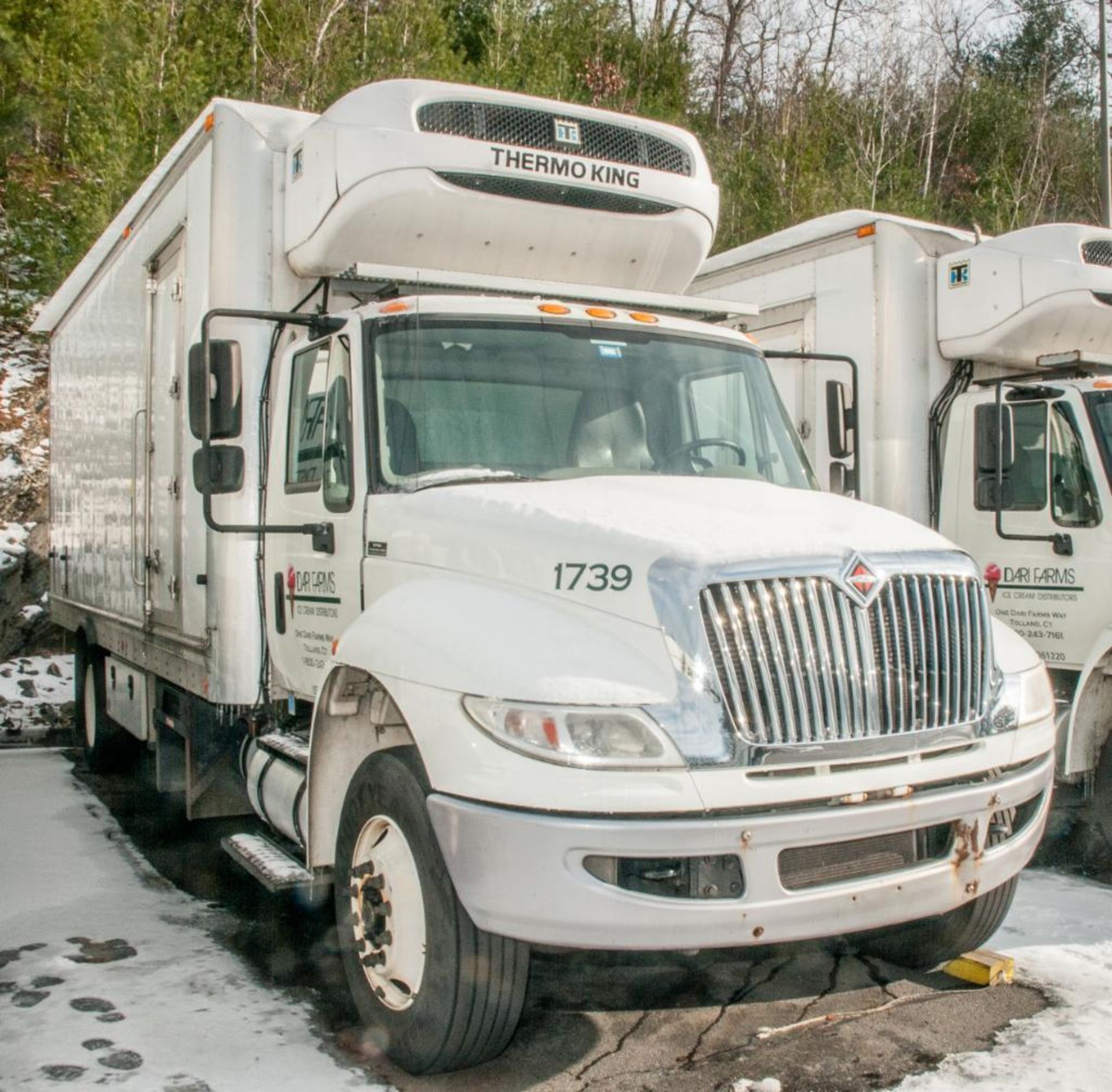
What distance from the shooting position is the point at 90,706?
32.2 feet

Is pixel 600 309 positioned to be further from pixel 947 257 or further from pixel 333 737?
pixel 947 257

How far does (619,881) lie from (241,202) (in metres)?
3.84

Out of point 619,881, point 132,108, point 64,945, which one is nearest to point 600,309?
point 619,881

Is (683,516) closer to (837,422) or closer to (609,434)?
(609,434)

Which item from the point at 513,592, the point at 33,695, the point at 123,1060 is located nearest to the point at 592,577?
the point at 513,592

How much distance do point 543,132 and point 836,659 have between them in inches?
126

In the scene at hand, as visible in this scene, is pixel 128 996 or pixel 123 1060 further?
pixel 128 996

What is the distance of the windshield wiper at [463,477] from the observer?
15.7 ft

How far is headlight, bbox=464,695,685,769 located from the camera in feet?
11.9

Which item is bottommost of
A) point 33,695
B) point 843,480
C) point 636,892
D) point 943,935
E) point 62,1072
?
point 33,695

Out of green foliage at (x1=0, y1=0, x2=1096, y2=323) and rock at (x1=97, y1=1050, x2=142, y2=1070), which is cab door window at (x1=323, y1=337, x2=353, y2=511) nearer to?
rock at (x1=97, y1=1050, x2=142, y2=1070)

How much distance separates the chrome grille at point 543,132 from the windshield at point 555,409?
1.15 metres

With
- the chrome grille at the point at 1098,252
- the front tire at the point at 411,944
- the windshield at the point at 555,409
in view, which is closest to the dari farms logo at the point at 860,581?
the windshield at the point at 555,409

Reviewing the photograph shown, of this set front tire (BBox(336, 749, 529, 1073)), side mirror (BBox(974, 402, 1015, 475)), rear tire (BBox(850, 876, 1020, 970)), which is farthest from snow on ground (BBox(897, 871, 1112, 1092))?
side mirror (BBox(974, 402, 1015, 475))
